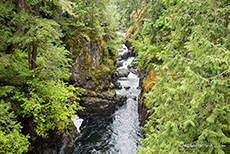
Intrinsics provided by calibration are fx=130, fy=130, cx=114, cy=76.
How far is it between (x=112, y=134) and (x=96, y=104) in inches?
149

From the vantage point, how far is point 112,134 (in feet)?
41.8

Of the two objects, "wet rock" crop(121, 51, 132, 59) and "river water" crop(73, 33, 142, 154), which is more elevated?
"wet rock" crop(121, 51, 132, 59)

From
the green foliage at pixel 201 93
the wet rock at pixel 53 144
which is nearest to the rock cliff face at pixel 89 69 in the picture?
the wet rock at pixel 53 144

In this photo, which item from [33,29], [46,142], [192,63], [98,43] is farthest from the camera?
[98,43]

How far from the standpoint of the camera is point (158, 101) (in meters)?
4.91

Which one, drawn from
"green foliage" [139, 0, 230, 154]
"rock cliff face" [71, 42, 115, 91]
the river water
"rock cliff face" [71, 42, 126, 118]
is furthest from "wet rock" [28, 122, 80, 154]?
"green foliage" [139, 0, 230, 154]

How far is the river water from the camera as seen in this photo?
35.7 ft

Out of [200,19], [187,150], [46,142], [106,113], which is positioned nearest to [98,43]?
[106,113]

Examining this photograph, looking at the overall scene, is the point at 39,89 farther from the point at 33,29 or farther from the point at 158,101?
the point at 158,101

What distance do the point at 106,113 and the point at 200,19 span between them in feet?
42.8

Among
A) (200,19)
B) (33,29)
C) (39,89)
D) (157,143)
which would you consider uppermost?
(200,19)

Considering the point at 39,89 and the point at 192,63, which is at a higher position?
the point at 192,63

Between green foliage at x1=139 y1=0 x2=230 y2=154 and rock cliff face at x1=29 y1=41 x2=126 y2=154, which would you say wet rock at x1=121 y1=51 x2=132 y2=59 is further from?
green foliage at x1=139 y1=0 x2=230 y2=154

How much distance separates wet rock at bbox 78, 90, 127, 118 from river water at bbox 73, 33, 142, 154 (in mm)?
656
